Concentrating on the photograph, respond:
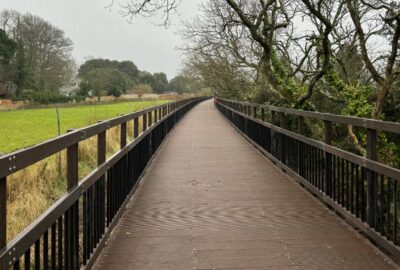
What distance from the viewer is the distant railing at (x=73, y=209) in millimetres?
2533

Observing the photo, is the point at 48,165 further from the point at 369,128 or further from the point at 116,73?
the point at 116,73

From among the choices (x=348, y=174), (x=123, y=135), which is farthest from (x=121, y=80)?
(x=348, y=174)

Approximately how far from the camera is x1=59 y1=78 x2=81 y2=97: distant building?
84.4m

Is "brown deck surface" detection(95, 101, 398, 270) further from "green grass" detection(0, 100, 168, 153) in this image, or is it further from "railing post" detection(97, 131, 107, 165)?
"green grass" detection(0, 100, 168, 153)

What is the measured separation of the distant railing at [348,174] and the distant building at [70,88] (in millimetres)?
77564

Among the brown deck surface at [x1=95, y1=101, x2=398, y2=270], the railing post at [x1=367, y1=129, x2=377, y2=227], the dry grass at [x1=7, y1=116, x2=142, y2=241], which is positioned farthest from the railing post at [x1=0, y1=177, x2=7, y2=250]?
the railing post at [x1=367, y1=129, x2=377, y2=227]

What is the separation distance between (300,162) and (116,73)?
4201 inches

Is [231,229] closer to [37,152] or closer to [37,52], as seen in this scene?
[37,152]

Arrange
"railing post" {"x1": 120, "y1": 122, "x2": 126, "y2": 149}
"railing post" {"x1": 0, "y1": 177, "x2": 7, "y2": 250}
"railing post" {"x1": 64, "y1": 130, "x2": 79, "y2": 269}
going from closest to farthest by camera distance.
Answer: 1. "railing post" {"x1": 0, "y1": 177, "x2": 7, "y2": 250}
2. "railing post" {"x1": 64, "y1": 130, "x2": 79, "y2": 269}
3. "railing post" {"x1": 120, "y1": 122, "x2": 126, "y2": 149}

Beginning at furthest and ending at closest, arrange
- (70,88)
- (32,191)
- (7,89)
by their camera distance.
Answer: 1. (70,88)
2. (7,89)
3. (32,191)

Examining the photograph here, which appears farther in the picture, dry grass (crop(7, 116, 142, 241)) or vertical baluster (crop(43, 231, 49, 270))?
dry grass (crop(7, 116, 142, 241))

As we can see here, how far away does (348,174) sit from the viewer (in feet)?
18.6

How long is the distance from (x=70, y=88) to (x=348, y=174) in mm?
87305

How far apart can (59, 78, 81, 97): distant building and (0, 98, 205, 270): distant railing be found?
79.3 metres
